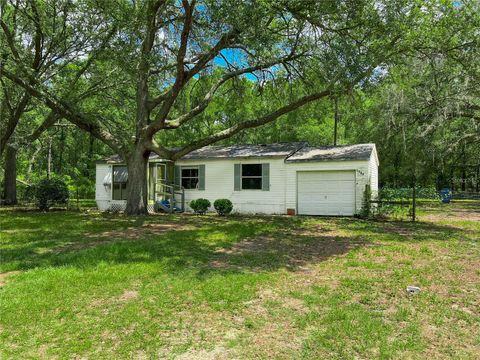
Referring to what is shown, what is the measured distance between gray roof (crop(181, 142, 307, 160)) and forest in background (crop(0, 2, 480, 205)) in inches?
81.8

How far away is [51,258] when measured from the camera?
6859 mm

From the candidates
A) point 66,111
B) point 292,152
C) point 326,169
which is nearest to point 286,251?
point 326,169

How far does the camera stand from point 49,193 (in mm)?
17656

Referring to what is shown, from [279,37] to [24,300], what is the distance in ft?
36.3

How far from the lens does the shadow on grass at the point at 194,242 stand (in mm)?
6691

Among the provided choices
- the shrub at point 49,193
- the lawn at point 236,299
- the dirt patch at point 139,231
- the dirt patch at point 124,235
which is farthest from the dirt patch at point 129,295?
the shrub at point 49,193

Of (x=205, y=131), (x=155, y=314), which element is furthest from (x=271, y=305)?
(x=205, y=131)

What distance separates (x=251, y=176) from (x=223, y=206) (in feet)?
6.75

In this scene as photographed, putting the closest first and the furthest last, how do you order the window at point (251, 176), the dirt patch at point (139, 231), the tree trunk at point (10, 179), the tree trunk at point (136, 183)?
the dirt patch at point (139, 231), the tree trunk at point (136, 183), the window at point (251, 176), the tree trunk at point (10, 179)

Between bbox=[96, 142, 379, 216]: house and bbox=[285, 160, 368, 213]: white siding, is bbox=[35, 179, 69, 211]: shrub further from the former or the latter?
bbox=[285, 160, 368, 213]: white siding

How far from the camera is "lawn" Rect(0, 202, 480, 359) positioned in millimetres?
3592

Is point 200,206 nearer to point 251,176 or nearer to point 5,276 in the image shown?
point 251,176

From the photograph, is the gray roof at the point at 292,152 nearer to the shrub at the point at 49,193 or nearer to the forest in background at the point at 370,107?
the forest in background at the point at 370,107

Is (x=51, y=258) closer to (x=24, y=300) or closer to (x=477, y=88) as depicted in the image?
(x=24, y=300)
